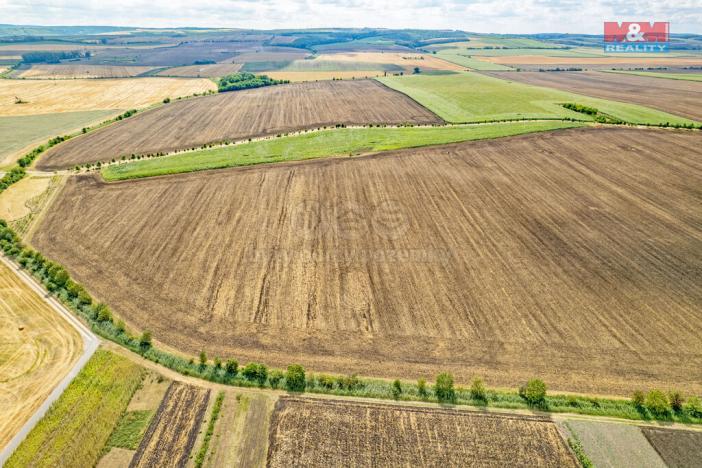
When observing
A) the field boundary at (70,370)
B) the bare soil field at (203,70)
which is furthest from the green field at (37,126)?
the bare soil field at (203,70)

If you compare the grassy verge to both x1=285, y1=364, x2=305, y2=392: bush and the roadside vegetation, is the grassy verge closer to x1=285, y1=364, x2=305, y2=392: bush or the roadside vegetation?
→ x1=285, y1=364, x2=305, y2=392: bush

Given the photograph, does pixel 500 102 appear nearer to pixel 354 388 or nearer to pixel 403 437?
pixel 354 388

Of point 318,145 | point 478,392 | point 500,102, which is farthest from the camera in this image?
point 500,102

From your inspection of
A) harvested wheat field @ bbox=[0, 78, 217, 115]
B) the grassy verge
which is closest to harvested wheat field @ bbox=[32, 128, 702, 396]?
the grassy verge

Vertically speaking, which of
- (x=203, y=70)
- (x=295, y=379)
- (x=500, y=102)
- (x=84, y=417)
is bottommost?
(x=84, y=417)

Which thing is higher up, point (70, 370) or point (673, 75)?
point (673, 75)

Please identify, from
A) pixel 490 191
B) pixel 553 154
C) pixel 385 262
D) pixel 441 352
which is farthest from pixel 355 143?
pixel 441 352

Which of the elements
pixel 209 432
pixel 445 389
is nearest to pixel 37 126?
pixel 209 432
